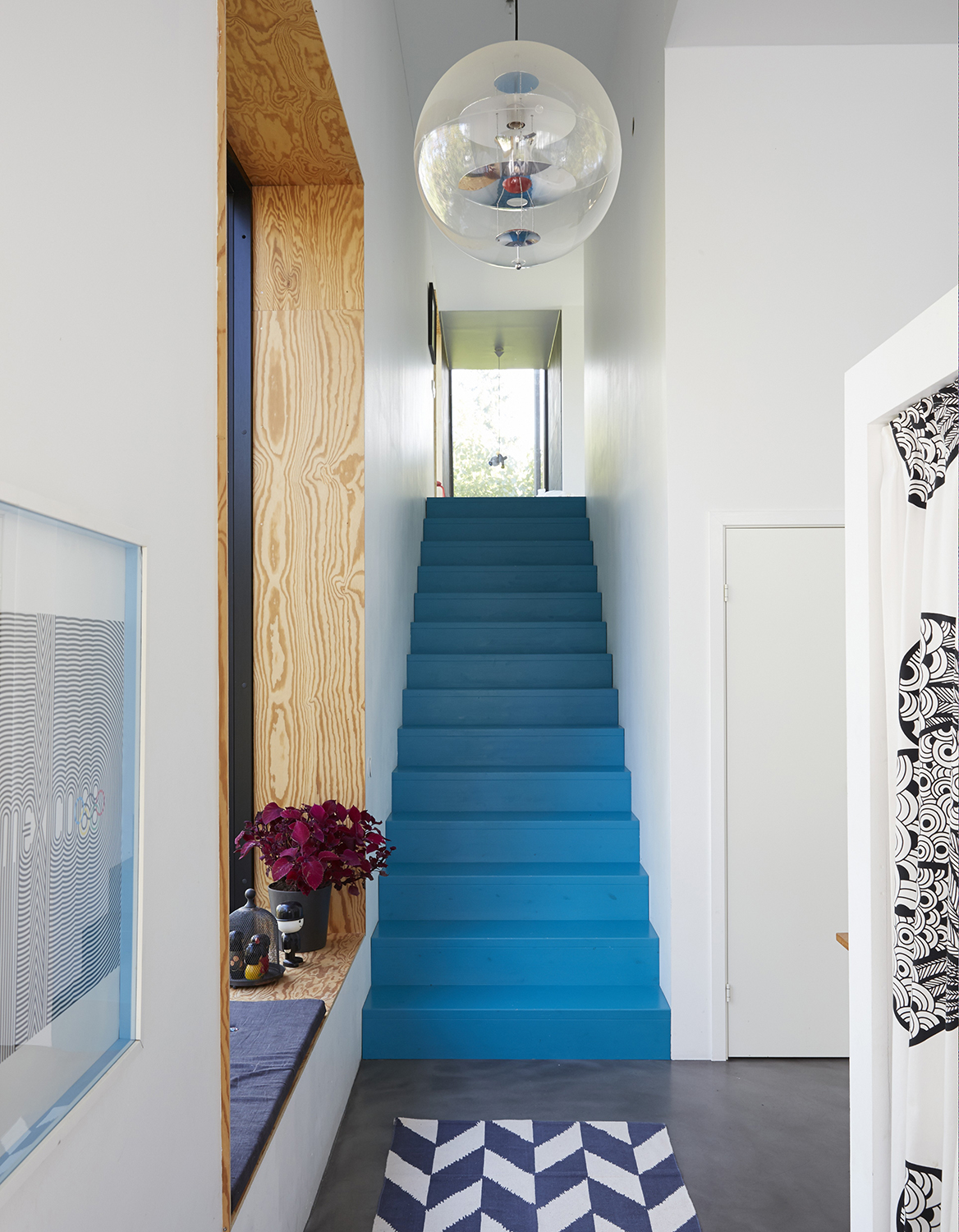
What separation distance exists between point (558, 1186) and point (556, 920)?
1067 mm

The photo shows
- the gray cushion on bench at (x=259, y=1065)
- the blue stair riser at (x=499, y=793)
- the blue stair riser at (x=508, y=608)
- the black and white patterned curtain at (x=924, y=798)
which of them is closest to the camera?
the black and white patterned curtain at (x=924, y=798)

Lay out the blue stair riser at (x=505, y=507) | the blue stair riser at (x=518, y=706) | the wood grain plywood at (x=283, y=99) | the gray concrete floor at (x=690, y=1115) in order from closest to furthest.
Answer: the wood grain plywood at (x=283, y=99) < the gray concrete floor at (x=690, y=1115) < the blue stair riser at (x=518, y=706) < the blue stair riser at (x=505, y=507)

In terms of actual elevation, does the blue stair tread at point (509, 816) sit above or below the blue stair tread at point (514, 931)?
above

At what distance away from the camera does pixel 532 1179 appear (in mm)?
2127

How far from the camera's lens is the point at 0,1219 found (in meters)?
0.71

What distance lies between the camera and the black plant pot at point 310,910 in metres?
2.40

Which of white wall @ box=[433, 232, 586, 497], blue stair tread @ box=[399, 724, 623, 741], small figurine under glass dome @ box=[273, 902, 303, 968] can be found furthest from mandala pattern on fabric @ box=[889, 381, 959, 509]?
white wall @ box=[433, 232, 586, 497]

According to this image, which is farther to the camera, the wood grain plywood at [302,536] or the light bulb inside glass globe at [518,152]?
the wood grain plywood at [302,536]

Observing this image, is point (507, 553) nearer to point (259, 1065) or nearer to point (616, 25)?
Result: point (616, 25)

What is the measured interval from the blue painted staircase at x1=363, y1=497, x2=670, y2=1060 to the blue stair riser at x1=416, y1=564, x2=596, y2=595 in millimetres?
210

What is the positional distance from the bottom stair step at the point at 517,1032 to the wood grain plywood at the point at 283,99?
2.54 meters

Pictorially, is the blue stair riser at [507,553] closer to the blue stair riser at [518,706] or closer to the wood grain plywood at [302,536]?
the blue stair riser at [518,706]

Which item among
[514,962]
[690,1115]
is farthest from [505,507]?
[690,1115]

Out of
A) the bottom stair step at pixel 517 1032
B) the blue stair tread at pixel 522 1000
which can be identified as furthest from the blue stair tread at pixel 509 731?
the bottom stair step at pixel 517 1032
